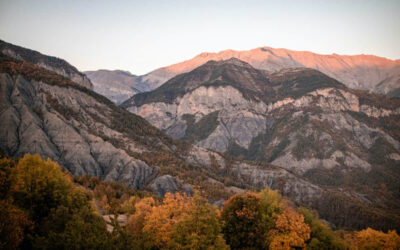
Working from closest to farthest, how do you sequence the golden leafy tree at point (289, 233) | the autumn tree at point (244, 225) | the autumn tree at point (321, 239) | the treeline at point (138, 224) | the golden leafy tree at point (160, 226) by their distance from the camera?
the treeline at point (138, 224)
the golden leafy tree at point (160, 226)
the golden leafy tree at point (289, 233)
the autumn tree at point (244, 225)
the autumn tree at point (321, 239)

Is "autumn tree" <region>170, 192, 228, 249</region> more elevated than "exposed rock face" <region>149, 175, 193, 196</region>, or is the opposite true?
"autumn tree" <region>170, 192, 228, 249</region>

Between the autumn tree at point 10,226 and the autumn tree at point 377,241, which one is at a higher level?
the autumn tree at point 10,226

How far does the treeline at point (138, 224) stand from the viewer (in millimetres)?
37938

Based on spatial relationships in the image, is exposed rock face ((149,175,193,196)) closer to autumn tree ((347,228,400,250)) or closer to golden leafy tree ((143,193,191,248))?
autumn tree ((347,228,400,250))

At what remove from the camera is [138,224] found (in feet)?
180

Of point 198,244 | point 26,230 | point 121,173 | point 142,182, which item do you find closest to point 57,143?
point 121,173

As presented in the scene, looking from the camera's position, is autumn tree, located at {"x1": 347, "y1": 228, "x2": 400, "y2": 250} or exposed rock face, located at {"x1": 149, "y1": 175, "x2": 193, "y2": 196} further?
exposed rock face, located at {"x1": 149, "y1": 175, "x2": 193, "y2": 196}

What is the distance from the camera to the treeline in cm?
3794

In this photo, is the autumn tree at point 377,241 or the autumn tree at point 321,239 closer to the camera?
the autumn tree at point 321,239

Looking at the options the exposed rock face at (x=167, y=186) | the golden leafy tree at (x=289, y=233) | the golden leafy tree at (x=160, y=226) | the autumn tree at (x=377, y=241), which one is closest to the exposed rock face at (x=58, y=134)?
the exposed rock face at (x=167, y=186)

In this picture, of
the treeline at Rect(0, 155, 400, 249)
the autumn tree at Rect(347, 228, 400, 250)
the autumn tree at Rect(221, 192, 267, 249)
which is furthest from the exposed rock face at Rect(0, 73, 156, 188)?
the autumn tree at Rect(347, 228, 400, 250)

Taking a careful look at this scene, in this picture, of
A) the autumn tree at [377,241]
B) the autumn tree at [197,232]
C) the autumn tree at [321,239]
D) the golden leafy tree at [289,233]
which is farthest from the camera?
the autumn tree at [377,241]

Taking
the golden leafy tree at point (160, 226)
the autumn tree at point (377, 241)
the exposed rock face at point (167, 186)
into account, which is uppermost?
the golden leafy tree at point (160, 226)

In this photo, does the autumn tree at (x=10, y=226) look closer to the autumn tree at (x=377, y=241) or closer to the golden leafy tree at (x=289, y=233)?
the golden leafy tree at (x=289, y=233)
